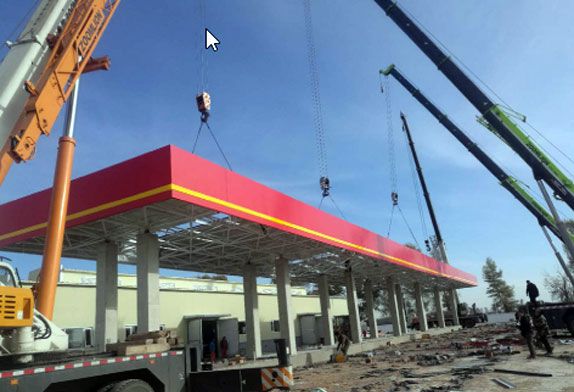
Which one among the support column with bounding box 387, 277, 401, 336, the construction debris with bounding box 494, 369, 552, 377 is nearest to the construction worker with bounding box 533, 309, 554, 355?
the construction debris with bounding box 494, 369, 552, 377

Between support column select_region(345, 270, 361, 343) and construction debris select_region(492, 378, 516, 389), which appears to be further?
support column select_region(345, 270, 361, 343)

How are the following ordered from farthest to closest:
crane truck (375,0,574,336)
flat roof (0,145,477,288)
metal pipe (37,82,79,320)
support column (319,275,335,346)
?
1. support column (319,275,335,346)
2. crane truck (375,0,574,336)
3. flat roof (0,145,477,288)
4. metal pipe (37,82,79,320)

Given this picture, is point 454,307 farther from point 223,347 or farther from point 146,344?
point 146,344

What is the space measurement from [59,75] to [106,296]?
9552mm

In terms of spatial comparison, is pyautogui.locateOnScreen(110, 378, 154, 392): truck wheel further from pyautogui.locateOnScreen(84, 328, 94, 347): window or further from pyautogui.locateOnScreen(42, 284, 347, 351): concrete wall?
pyautogui.locateOnScreen(84, 328, 94, 347): window

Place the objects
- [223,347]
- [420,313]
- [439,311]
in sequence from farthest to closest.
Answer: [439,311] → [420,313] → [223,347]

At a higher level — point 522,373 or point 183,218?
point 183,218

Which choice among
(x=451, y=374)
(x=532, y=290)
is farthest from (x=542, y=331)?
(x=532, y=290)

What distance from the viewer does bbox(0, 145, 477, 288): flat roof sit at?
13.1 m

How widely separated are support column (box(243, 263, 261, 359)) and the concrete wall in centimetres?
686

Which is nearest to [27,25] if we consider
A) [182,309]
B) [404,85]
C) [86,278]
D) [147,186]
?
[147,186]

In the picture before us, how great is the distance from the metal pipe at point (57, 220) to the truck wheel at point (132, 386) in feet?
7.65

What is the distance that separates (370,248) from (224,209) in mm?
13899

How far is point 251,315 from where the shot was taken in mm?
24234
